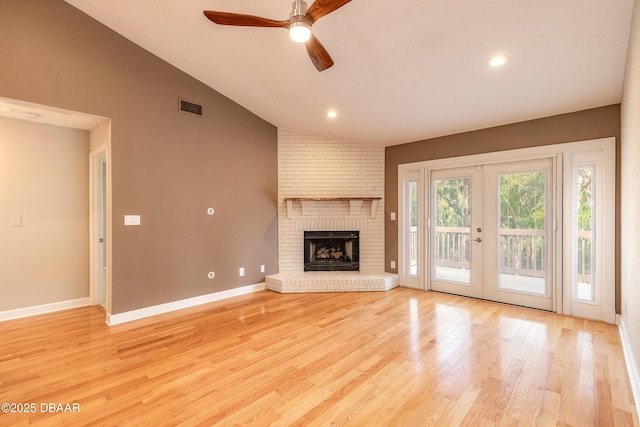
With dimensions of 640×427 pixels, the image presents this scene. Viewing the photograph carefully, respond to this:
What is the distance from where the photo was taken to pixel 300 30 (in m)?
2.09

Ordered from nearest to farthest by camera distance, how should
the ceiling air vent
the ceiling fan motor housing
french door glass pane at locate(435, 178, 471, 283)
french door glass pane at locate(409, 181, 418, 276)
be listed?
the ceiling fan motor housing, the ceiling air vent, french door glass pane at locate(435, 178, 471, 283), french door glass pane at locate(409, 181, 418, 276)

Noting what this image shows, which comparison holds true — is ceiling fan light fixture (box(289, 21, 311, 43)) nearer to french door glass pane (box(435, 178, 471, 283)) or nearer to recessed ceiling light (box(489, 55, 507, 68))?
recessed ceiling light (box(489, 55, 507, 68))

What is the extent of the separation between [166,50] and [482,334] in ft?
15.7

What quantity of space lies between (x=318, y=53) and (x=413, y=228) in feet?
11.5

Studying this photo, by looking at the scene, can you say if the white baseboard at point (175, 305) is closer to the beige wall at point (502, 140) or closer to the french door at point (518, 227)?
the beige wall at point (502, 140)

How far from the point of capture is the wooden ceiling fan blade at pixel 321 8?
189cm

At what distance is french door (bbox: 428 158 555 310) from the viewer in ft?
12.6

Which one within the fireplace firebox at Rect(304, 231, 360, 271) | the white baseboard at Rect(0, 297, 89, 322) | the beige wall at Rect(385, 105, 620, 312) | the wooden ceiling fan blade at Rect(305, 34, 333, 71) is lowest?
the white baseboard at Rect(0, 297, 89, 322)

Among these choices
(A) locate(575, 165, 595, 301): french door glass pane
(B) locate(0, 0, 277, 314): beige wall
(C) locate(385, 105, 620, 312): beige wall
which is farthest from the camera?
(A) locate(575, 165, 595, 301): french door glass pane

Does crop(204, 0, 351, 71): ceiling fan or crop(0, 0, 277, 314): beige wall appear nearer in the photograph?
crop(204, 0, 351, 71): ceiling fan

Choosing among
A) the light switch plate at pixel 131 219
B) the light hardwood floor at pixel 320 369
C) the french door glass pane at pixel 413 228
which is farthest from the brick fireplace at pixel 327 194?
the light switch plate at pixel 131 219

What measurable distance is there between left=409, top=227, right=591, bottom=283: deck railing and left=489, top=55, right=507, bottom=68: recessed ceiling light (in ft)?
7.43

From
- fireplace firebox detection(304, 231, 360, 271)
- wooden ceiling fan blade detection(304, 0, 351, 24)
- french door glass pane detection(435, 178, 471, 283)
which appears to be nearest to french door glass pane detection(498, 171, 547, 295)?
french door glass pane detection(435, 178, 471, 283)

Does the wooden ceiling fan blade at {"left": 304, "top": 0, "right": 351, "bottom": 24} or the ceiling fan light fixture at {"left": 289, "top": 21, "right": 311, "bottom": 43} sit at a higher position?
the wooden ceiling fan blade at {"left": 304, "top": 0, "right": 351, "bottom": 24}
